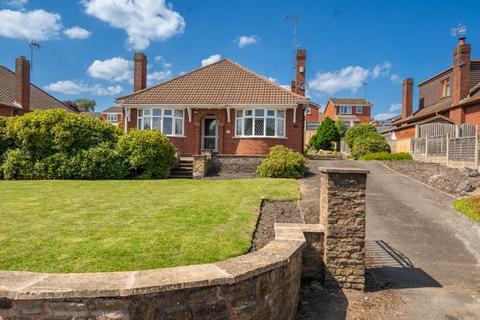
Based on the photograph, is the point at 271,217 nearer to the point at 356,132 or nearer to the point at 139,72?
the point at 139,72

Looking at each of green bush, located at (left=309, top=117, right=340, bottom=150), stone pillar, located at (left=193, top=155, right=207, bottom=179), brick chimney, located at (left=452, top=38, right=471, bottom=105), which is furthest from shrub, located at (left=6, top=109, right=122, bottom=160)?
green bush, located at (left=309, top=117, right=340, bottom=150)

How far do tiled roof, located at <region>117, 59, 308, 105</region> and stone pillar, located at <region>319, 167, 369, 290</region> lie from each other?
46.3 ft

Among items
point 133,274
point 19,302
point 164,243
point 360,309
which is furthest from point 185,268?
point 360,309

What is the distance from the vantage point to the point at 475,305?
4586 millimetres

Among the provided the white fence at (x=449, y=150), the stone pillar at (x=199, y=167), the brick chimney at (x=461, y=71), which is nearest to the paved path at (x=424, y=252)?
the white fence at (x=449, y=150)

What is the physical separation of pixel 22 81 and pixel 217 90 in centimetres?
1539

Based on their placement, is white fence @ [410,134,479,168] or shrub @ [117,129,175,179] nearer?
shrub @ [117,129,175,179]

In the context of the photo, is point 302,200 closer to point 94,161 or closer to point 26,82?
point 94,161

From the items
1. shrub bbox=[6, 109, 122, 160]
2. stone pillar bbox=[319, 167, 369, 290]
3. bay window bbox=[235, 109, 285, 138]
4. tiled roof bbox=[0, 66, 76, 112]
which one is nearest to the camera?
stone pillar bbox=[319, 167, 369, 290]

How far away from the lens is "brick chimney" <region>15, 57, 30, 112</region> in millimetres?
24516

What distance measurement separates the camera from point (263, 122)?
19.2 metres

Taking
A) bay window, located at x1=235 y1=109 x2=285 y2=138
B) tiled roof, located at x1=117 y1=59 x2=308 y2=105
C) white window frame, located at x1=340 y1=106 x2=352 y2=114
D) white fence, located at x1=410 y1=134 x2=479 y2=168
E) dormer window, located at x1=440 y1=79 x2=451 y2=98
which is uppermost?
white window frame, located at x1=340 y1=106 x2=352 y2=114

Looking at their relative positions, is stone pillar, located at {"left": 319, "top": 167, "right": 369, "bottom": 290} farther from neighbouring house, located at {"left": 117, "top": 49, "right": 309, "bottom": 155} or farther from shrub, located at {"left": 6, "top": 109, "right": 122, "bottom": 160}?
neighbouring house, located at {"left": 117, "top": 49, "right": 309, "bottom": 155}

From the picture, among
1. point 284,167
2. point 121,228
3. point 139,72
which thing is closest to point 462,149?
point 284,167
